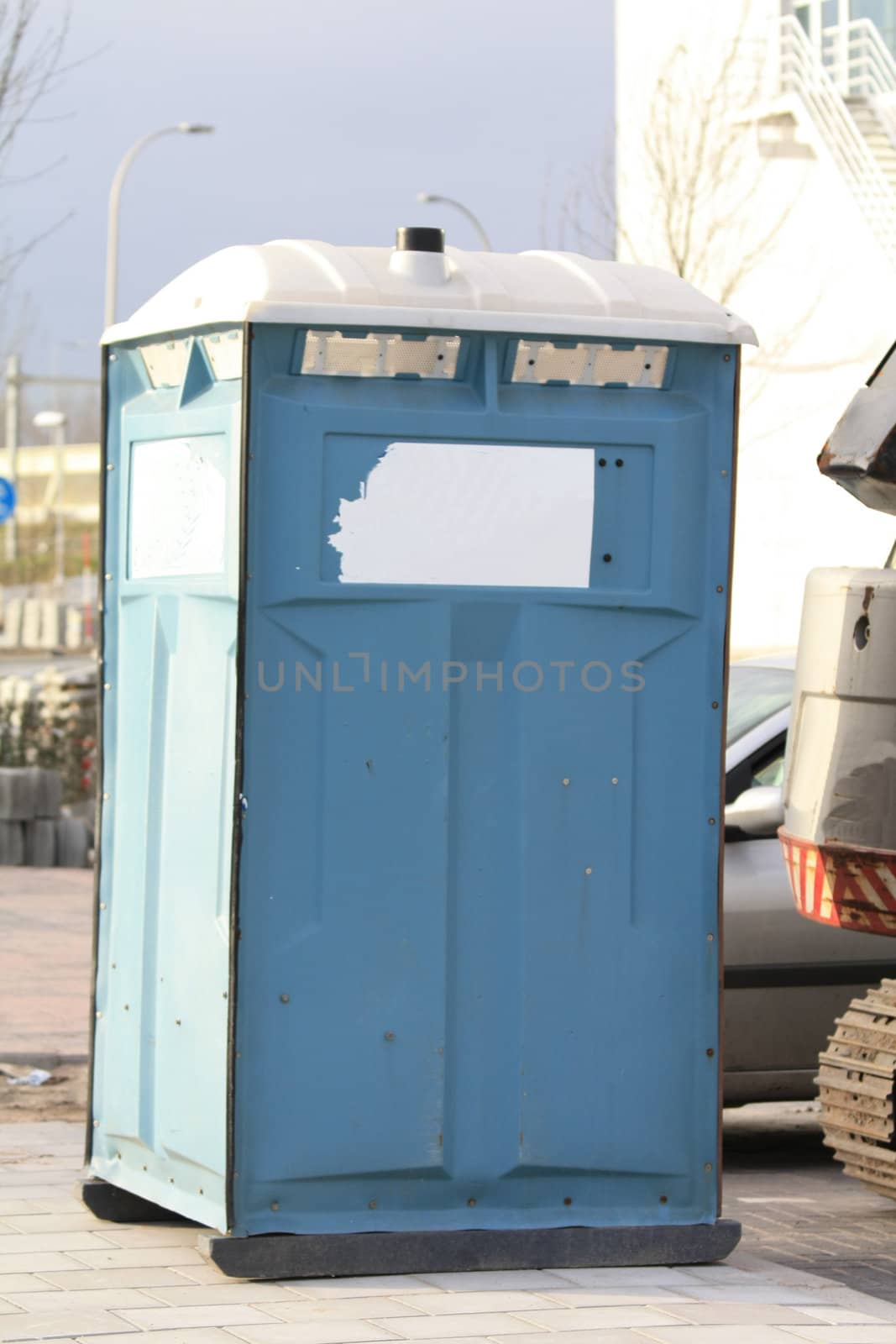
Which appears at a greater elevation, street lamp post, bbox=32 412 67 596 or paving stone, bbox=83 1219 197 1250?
street lamp post, bbox=32 412 67 596

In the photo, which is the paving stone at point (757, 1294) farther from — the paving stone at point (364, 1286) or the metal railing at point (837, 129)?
the metal railing at point (837, 129)

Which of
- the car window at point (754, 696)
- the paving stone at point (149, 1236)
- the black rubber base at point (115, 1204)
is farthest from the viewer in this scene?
the car window at point (754, 696)

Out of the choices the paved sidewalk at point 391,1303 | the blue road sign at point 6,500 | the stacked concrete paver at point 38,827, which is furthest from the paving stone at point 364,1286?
the blue road sign at point 6,500

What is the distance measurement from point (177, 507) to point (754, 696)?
3.30 m

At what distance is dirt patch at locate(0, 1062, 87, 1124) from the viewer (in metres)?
8.31

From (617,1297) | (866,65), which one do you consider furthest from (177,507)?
(866,65)

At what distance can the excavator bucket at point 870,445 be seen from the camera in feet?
19.1

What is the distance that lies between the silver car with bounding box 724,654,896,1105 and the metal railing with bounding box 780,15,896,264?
937 inches

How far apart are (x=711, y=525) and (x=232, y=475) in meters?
1.17

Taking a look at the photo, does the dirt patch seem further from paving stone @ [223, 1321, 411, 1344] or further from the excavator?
paving stone @ [223, 1321, 411, 1344]

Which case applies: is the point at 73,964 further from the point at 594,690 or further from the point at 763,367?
the point at 763,367

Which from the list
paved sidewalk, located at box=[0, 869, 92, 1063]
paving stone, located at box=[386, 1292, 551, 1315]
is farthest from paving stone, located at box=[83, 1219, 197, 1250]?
paved sidewalk, located at box=[0, 869, 92, 1063]

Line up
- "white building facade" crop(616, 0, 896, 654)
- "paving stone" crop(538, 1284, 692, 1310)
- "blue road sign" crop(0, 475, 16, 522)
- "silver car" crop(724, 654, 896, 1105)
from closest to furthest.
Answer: "paving stone" crop(538, 1284, 692, 1310)
"silver car" crop(724, 654, 896, 1105)
"blue road sign" crop(0, 475, 16, 522)
"white building facade" crop(616, 0, 896, 654)

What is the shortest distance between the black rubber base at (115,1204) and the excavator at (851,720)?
188 centimetres
